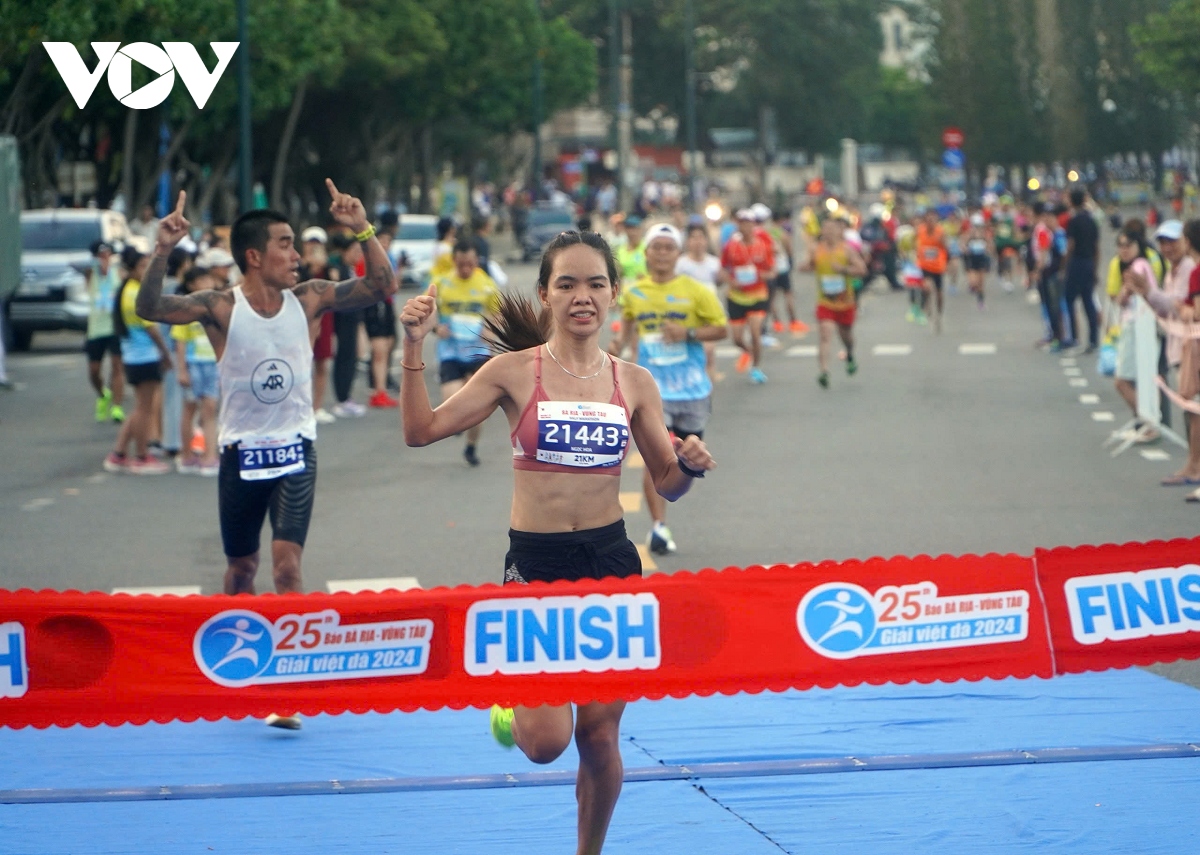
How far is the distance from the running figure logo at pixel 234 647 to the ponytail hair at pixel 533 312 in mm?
1159

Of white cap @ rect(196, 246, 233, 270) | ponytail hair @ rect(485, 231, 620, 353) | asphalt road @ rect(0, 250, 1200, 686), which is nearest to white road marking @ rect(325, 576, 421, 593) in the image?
asphalt road @ rect(0, 250, 1200, 686)

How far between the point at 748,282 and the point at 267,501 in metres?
14.1

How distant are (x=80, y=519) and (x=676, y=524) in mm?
4037

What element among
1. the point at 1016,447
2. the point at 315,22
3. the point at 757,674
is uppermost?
the point at 315,22

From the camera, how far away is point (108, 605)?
4.80 metres

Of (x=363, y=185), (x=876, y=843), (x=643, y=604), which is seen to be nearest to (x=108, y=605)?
→ (x=643, y=604)

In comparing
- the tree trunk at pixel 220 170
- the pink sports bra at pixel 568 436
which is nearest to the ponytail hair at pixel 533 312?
the pink sports bra at pixel 568 436

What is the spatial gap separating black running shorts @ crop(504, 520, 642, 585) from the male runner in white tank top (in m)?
2.35

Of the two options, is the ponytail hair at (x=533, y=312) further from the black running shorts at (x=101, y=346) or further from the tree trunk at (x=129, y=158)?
the tree trunk at (x=129, y=158)

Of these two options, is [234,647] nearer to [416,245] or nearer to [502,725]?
[502,725]

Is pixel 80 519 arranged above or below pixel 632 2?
below

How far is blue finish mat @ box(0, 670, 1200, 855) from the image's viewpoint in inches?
A: 224

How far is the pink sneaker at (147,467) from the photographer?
48.9 ft

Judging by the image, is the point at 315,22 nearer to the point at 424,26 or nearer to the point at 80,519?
the point at 424,26
